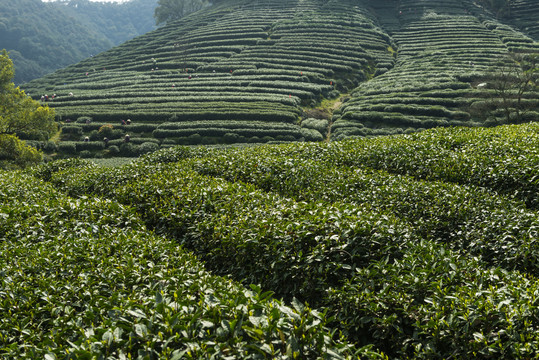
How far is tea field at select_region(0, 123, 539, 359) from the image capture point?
4.70 metres

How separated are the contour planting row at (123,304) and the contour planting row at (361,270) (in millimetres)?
1087

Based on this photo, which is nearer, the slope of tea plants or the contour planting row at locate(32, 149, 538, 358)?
the contour planting row at locate(32, 149, 538, 358)

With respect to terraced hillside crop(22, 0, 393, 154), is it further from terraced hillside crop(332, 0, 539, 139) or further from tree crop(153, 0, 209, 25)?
tree crop(153, 0, 209, 25)

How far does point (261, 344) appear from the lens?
4254 millimetres

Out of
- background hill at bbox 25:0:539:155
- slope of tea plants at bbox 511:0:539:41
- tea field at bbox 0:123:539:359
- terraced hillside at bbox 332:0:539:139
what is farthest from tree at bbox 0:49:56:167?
slope of tea plants at bbox 511:0:539:41

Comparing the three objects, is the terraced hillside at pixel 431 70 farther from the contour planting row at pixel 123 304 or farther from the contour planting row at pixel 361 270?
the contour planting row at pixel 123 304

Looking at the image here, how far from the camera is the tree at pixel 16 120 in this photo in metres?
30.1

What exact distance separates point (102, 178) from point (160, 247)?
820 cm

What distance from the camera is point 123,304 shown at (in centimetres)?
554

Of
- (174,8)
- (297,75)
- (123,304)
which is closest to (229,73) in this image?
(297,75)

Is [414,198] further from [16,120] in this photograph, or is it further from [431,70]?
[431,70]

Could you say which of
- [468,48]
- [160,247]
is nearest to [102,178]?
[160,247]

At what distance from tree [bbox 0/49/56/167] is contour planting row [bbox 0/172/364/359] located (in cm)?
2476

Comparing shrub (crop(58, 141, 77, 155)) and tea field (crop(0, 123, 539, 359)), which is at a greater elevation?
tea field (crop(0, 123, 539, 359))
